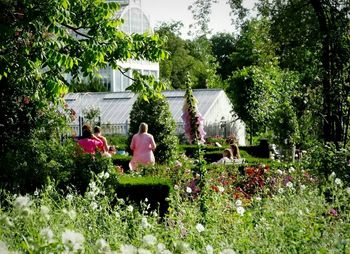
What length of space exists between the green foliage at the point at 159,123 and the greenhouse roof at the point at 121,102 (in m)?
8.44

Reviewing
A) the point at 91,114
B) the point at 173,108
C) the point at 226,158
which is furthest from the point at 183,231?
the point at 173,108

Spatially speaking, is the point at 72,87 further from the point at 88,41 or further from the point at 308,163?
the point at 308,163

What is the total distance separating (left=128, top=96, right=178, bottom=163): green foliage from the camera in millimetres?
16734

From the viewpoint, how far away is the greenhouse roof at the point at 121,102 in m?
27.8

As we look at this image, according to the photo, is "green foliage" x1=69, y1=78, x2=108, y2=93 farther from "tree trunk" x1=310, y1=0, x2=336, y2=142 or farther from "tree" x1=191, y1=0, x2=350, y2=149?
"tree trunk" x1=310, y1=0, x2=336, y2=142

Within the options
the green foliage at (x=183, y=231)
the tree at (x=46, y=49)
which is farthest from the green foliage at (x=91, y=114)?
the green foliage at (x=183, y=231)

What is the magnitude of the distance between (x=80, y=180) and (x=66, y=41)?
2246 mm

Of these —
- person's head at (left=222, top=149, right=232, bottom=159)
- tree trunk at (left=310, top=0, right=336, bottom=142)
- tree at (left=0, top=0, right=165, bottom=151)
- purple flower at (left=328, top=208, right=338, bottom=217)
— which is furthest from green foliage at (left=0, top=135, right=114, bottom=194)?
person's head at (left=222, top=149, right=232, bottom=159)

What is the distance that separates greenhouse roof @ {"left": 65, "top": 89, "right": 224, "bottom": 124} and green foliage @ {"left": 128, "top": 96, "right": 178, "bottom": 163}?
27.7 ft

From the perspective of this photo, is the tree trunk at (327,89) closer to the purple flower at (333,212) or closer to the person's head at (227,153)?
the person's head at (227,153)

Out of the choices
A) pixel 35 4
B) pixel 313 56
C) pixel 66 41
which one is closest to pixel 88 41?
pixel 66 41

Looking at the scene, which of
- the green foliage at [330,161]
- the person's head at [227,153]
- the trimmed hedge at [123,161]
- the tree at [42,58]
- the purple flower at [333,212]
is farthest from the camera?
the trimmed hedge at [123,161]

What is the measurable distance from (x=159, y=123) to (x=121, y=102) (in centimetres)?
1184

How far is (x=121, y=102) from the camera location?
29.1 meters
